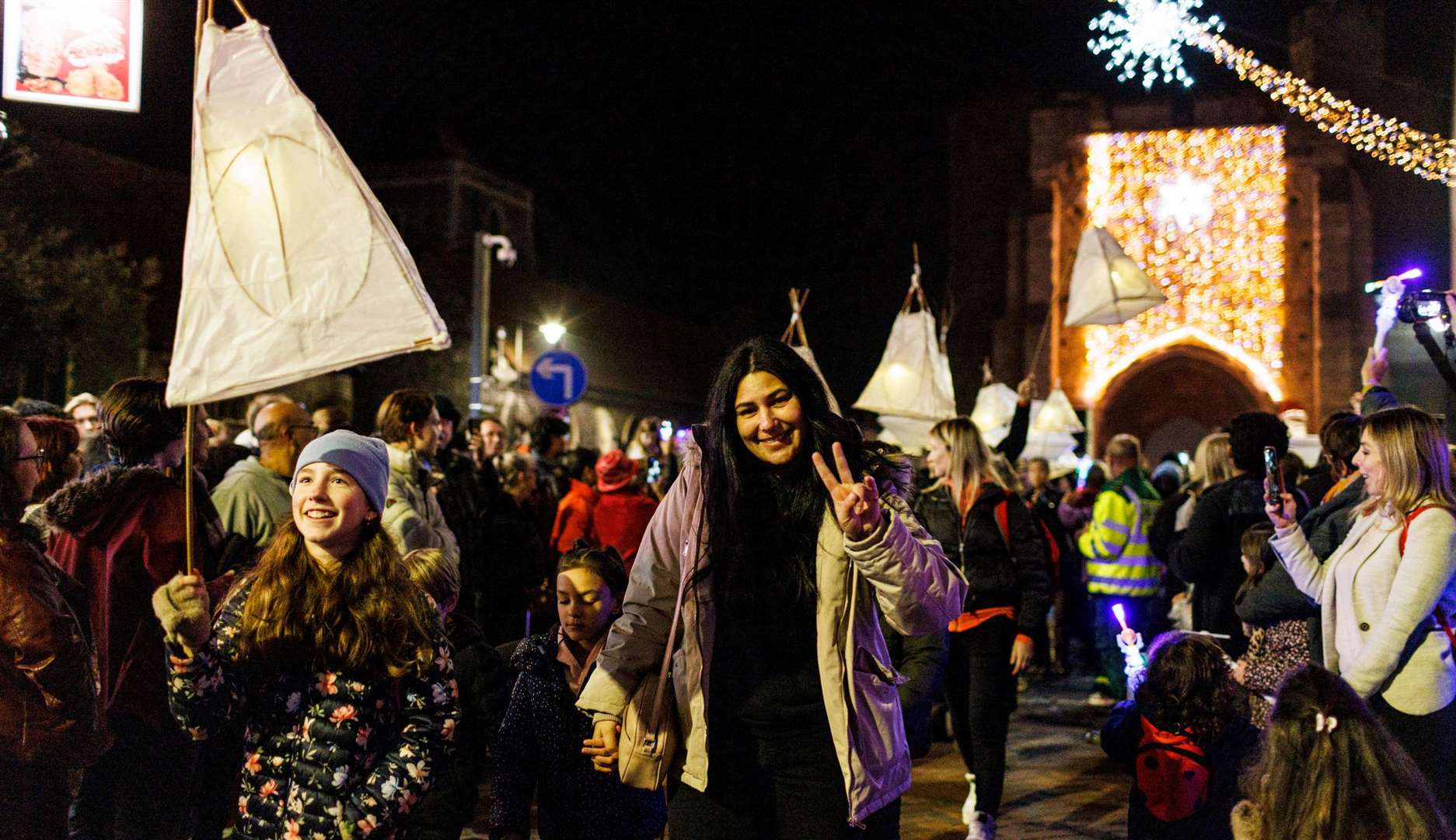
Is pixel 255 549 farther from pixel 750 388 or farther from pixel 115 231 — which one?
pixel 115 231

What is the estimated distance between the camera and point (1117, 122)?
31.7m

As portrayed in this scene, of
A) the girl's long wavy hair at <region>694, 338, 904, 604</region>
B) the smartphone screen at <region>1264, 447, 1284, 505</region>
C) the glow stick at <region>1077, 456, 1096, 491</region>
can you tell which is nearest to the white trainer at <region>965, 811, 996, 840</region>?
the smartphone screen at <region>1264, 447, 1284, 505</region>

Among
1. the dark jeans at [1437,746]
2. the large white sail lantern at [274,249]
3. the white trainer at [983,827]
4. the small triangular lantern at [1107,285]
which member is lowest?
the white trainer at [983,827]

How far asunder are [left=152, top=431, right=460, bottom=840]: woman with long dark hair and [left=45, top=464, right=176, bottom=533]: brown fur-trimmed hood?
109 centimetres

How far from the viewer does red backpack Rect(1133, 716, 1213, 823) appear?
437 centimetres

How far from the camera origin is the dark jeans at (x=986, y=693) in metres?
5.96

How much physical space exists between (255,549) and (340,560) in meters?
A: 2.03

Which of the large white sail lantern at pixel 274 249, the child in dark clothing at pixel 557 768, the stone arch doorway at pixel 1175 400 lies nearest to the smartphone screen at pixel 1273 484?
the child in dark clothing at pixel 557 768

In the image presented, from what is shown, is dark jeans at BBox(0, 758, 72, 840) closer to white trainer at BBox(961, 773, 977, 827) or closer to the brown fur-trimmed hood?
the brown fur-trimmed hood

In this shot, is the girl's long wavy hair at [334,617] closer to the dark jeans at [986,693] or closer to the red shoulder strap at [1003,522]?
the dark jeans at [986,693]

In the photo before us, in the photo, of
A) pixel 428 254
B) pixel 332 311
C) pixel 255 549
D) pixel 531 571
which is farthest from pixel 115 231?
pixel 332 311

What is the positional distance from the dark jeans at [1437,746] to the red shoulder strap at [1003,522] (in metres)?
2.29

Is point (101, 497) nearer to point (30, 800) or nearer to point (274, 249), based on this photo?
point (30, 800)

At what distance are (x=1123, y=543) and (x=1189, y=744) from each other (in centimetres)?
578
